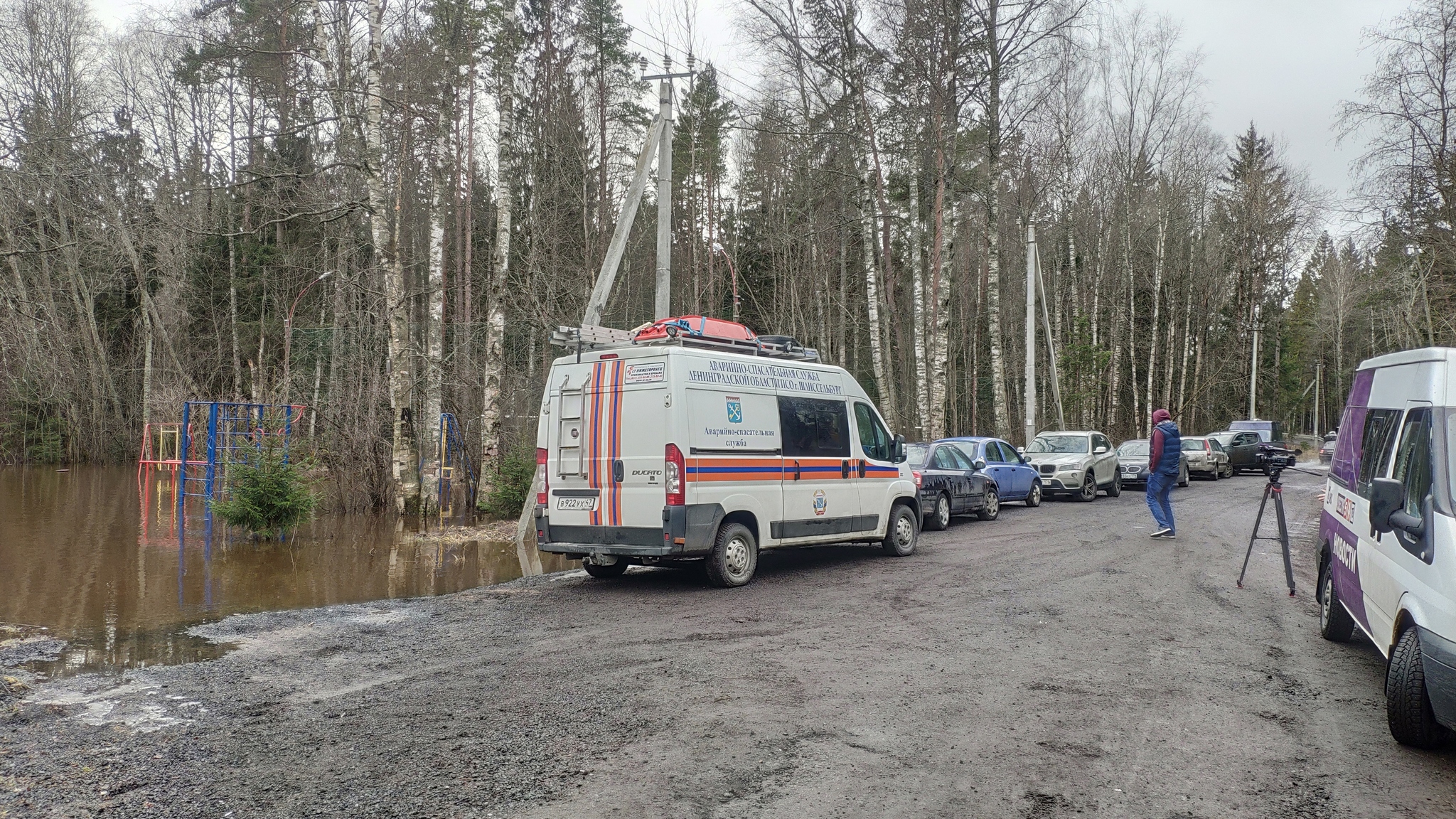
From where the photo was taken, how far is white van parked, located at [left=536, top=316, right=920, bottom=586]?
9.58 metres

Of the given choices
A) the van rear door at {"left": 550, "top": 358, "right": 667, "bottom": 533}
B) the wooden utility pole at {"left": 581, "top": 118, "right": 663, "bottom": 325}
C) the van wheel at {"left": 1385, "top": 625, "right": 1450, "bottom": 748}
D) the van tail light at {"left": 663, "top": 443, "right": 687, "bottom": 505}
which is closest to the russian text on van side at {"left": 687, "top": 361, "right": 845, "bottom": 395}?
the van rear door at {"left": 550, "top": 358, "right": 667, "bottom": 533}

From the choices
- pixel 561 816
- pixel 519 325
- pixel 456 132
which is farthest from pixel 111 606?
pixel 519 325

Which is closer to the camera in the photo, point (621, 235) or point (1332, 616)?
point (1332, 616)

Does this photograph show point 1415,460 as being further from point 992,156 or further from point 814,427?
point 992,156

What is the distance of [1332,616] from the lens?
24.0ft

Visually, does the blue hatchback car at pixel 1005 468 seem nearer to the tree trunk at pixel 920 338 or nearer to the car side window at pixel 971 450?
the car side window at pixel 971 450

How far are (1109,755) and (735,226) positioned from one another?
3842 centimetres

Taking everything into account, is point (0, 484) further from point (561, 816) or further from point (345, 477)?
point (561, 816)

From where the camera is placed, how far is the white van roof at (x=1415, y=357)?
5492mm

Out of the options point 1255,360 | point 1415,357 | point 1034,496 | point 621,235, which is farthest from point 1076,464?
point 1255,360

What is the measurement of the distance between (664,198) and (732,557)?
25.6ft

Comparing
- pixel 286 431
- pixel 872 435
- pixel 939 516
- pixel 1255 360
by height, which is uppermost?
pixel 1255 360

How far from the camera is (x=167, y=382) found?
3484 centimetres

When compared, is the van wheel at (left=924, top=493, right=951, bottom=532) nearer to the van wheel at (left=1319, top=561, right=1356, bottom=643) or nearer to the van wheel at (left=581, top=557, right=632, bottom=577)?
the van wheel at (left=581, top=557, right=632, bottom=577)
